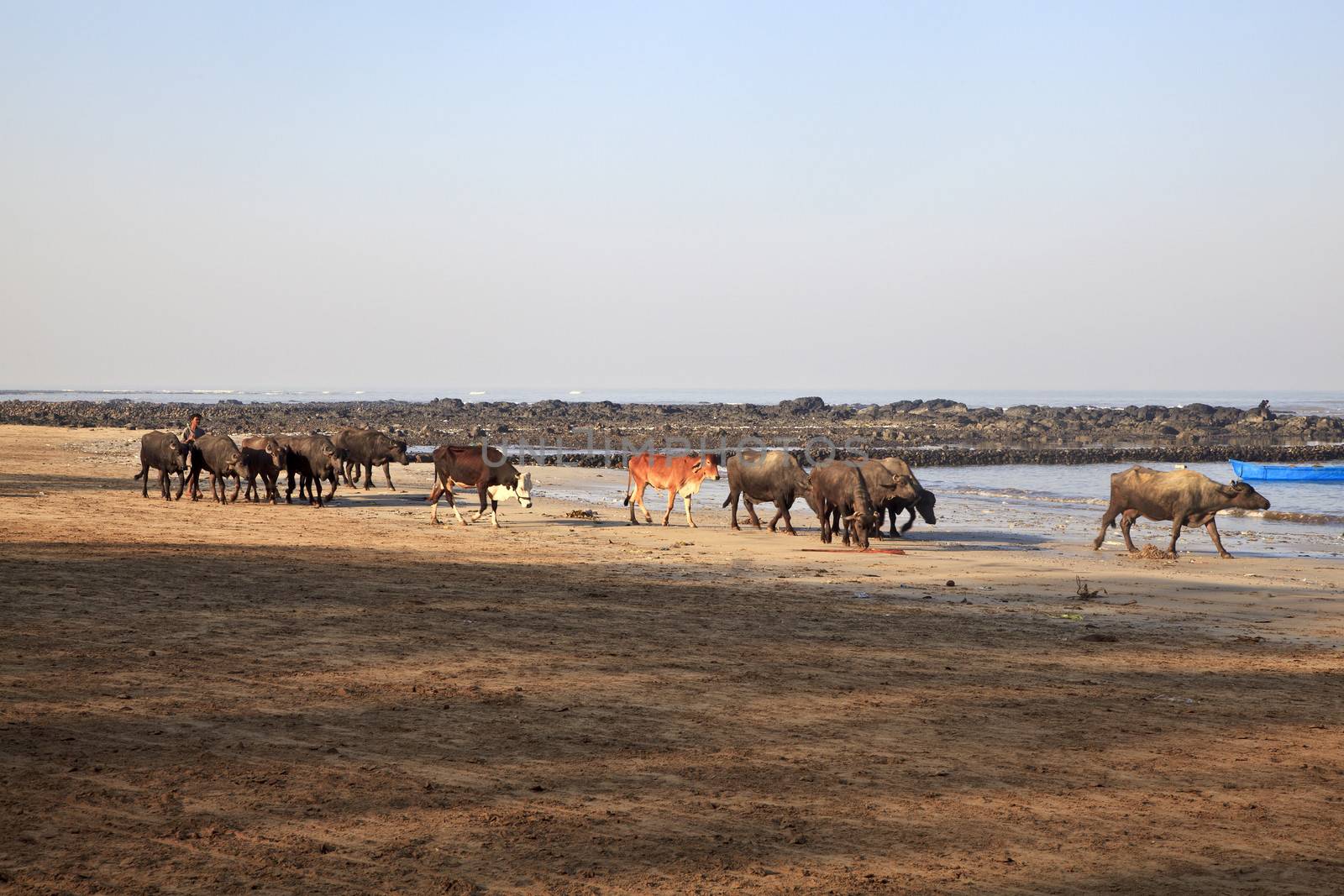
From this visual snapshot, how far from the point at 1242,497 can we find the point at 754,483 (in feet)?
31.1

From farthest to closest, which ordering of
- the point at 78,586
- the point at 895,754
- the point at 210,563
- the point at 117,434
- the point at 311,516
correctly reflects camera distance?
the point at 117,434 < the point at 311,516 < the point at 210,563 < the point at 78,586 < the point at 895,754

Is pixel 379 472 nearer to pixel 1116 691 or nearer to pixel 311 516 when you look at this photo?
pixel 311 516

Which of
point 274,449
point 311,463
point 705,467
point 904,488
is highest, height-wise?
point 274,449

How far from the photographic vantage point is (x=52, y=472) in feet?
119

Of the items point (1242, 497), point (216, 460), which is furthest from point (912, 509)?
point (216, 460)

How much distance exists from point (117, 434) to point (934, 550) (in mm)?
51105

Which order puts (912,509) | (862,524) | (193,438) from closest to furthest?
(862,524) < (912,509) < (193,438)

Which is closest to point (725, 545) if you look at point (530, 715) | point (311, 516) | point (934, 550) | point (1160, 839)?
point (934, 550)

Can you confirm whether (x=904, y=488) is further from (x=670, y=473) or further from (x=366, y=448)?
(x=366, y=448)

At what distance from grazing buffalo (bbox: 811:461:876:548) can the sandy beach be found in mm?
4480

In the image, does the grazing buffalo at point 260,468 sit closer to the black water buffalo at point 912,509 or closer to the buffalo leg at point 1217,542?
the black water buffalo at point 912,509

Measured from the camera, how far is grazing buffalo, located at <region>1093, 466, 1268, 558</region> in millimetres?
23078

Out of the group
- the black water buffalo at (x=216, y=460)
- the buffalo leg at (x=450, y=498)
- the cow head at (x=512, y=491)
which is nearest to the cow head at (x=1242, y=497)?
the cow head at (x=512, y=491)

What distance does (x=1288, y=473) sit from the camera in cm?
4356
